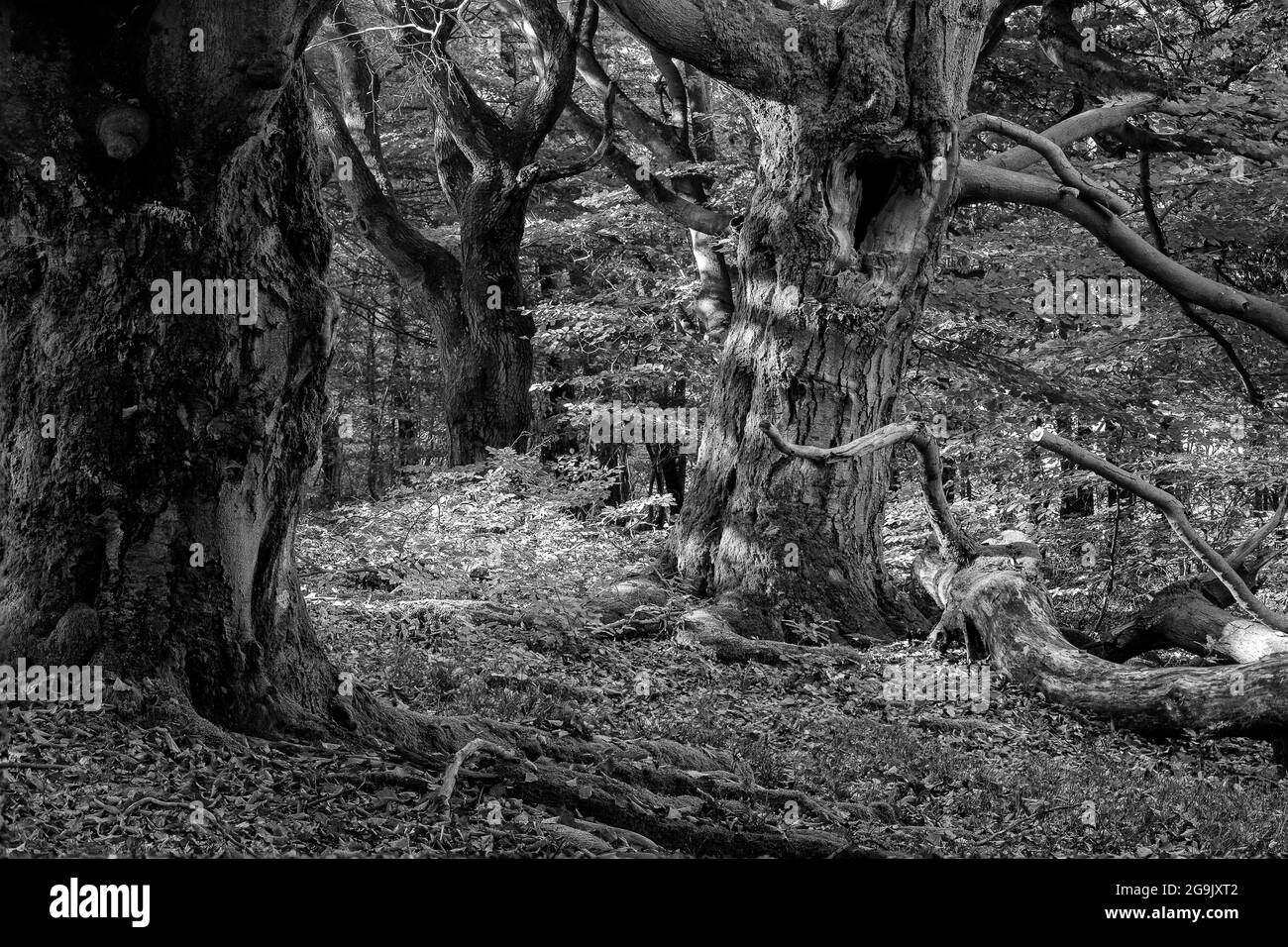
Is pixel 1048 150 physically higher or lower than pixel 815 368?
higher

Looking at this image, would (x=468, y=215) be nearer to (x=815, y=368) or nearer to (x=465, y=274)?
(x=465, y=274)

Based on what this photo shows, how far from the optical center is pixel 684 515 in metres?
10.7

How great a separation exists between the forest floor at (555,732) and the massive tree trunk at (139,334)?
470 millimetres

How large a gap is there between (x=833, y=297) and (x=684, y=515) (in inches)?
93.7

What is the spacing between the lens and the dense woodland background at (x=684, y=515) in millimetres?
4848

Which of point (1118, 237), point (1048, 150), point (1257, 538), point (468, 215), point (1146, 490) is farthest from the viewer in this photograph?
point (468, 215)

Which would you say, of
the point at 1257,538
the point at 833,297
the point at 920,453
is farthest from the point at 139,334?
the point at 1257,538

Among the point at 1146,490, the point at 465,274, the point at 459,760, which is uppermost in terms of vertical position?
the point at 465,274

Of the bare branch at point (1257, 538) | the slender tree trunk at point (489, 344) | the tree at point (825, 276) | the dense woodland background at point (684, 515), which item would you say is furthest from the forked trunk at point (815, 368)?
the slender tree trunk at point (489, 344)

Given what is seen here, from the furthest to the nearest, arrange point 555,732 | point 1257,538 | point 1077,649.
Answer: point 1257,538, point 1077,649, point 555,732

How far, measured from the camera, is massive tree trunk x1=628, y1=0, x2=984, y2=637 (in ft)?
32.3

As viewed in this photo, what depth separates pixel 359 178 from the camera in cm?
1739

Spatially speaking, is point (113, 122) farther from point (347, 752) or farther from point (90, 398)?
point (347, 752)

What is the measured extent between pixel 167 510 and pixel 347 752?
1317 millimetres
